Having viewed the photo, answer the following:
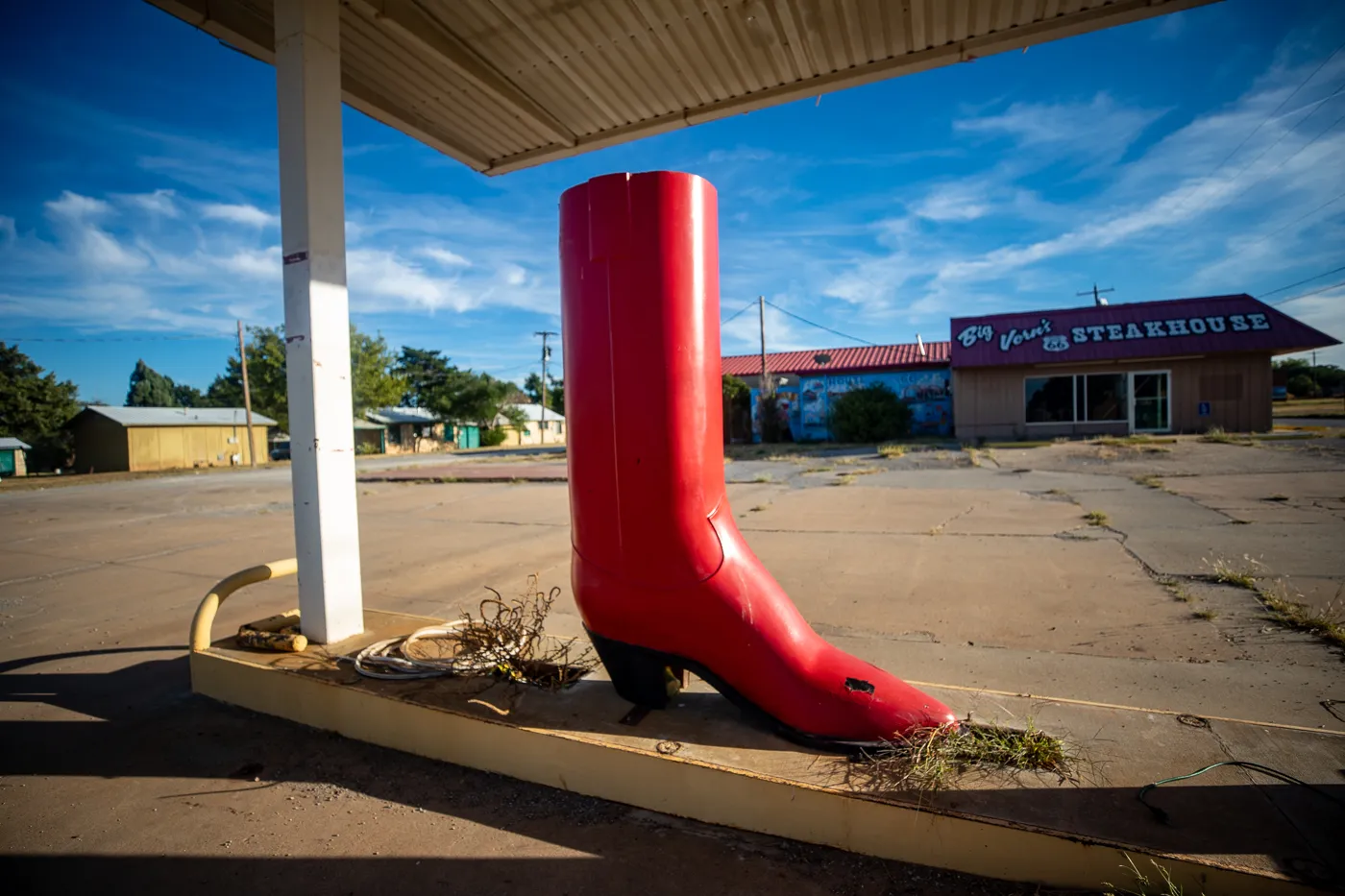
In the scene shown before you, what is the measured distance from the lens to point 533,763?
213cm

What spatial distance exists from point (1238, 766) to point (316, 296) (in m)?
3.68

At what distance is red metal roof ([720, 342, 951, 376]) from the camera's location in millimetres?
28609

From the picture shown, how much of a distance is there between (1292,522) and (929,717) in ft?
23.1

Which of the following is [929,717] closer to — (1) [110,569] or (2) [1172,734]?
(2) [1172,734]

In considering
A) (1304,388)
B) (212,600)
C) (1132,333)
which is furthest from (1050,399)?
(1304,388)

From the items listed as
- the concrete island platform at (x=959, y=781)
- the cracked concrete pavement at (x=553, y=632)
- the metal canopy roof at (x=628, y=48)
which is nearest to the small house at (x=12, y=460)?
the cracked concrete pavement at (x=553, y=632)

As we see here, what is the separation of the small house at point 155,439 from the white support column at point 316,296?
37264 millimetres

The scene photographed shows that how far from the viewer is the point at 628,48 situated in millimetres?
3066

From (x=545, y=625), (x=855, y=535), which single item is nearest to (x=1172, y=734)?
(x=545, y=625)

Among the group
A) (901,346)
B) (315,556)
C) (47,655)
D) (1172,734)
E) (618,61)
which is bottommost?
(47,655)

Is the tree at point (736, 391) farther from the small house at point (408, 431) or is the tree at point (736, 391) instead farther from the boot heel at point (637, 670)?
the small house at point (408, 431)

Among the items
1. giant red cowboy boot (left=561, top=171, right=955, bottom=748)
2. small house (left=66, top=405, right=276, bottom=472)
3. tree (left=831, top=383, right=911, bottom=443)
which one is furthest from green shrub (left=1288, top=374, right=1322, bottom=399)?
small house (left=66, top=405, right=276, bottom=472)

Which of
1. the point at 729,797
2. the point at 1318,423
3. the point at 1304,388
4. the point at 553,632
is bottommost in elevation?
the point at 553,632

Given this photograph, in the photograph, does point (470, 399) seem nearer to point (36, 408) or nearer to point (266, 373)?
point (266, 373)
